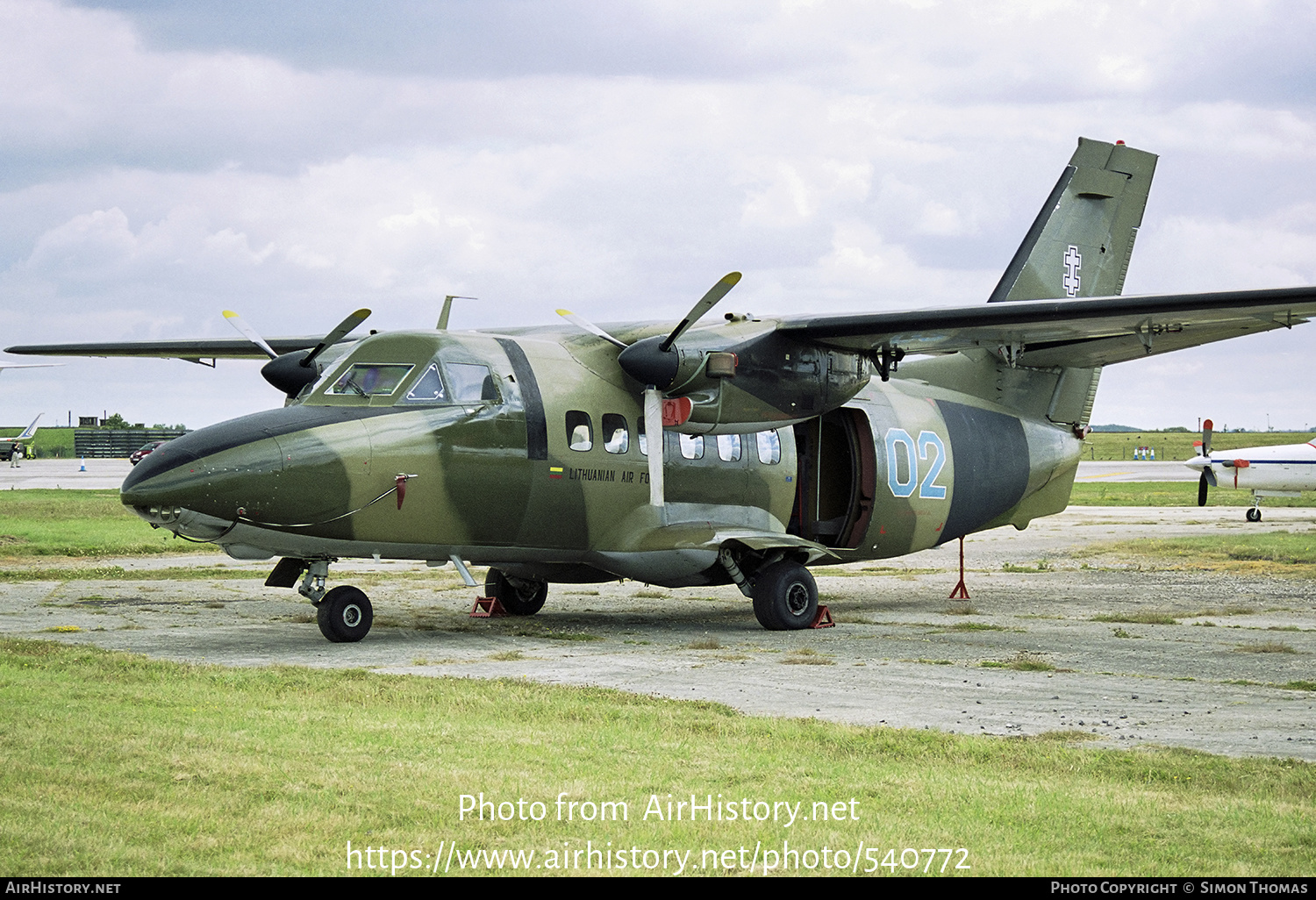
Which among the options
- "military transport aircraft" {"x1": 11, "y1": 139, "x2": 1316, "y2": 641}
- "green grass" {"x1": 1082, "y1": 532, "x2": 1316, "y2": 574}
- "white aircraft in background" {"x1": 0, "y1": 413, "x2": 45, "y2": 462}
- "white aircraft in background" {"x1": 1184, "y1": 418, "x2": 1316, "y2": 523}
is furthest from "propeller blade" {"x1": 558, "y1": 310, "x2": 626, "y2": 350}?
"white aircraft in background" {"x1": 0, "y1": 413, "x2": 45, "y2": 462}

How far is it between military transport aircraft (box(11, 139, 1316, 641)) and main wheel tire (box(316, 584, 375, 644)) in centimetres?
3

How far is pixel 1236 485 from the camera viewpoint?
4675 cm

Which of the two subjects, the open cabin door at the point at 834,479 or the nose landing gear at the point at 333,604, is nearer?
the nose landing gear at the point at 333,604

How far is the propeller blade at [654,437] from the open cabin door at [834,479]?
3192 millimetres

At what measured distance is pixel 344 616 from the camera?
47.0 ft

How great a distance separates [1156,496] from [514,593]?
4579cm

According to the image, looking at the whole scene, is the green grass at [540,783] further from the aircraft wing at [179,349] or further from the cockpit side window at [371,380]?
the aircraft wing at [179,349]

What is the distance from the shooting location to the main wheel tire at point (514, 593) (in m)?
17.9

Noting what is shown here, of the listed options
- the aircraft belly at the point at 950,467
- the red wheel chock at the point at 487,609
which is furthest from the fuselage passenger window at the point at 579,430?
the aircraft belly at the point at 950,467

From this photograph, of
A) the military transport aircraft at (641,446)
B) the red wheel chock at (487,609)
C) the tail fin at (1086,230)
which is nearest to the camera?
the military transport aircraft at (641,446)

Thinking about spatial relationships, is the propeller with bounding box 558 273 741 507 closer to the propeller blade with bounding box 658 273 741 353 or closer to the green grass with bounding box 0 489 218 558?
the propeller blade with bounding box 658 273 741 353

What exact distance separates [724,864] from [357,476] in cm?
867

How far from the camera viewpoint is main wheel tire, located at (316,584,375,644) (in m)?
14.2

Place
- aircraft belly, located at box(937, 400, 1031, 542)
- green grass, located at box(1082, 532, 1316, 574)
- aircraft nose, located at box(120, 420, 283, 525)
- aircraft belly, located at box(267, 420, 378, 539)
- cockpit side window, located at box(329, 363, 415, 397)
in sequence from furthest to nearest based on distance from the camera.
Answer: green grass, located at box(1082, 532, 1316, 574), aircraft belly, located at box(937, 400, 1031, 542), cockpit side window, located at box(329, 363, 415, 397), aircraft belly, located at box(267, 420, 378, 539), aircraft nose, located at box(120, 420, 283, 525)
